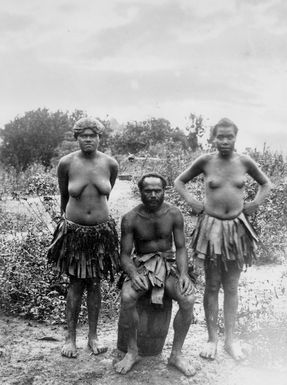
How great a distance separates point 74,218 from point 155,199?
0.70 m

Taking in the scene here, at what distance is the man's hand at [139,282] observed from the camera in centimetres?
345

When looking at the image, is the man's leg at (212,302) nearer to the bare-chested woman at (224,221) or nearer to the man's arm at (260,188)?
the bare-chested woman at (224,221)

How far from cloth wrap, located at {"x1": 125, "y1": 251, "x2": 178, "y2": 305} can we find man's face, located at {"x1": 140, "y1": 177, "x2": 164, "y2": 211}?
0.43 m

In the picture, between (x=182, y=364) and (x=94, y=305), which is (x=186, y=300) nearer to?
(x=182, y=364)

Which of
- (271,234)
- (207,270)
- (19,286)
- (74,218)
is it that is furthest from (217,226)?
(271,234)

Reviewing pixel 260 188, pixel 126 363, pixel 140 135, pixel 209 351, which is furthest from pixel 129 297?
pixel 140 135

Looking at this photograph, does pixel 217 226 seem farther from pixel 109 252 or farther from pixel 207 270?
pixel 109 252

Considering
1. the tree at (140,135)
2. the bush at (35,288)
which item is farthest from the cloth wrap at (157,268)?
the tree at (140,135)

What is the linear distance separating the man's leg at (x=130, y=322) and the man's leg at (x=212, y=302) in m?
0.61

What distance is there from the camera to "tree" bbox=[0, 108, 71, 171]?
1081 inches

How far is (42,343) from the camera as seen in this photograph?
435 cm

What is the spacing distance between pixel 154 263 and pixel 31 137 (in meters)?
25.6

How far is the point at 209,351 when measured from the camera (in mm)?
3781

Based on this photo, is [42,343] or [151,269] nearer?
[151,269]
